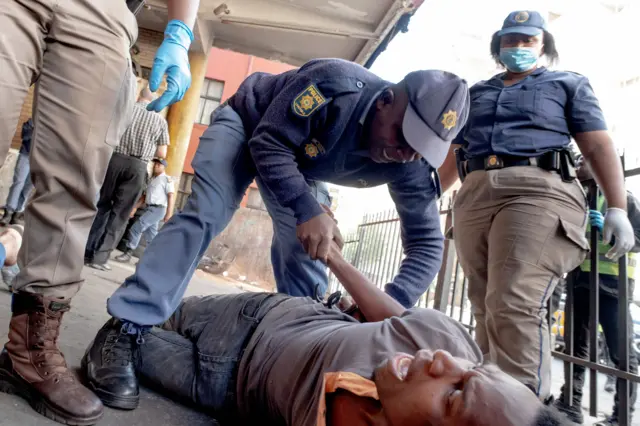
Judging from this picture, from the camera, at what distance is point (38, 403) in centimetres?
129

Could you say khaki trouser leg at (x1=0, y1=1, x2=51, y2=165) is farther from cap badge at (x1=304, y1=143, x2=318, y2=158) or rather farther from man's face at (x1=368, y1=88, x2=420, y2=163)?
man's face at (x1=368, y1=88, x2=420, y2=163)

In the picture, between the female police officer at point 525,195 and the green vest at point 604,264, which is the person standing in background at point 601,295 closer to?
the green vest at point 604,264

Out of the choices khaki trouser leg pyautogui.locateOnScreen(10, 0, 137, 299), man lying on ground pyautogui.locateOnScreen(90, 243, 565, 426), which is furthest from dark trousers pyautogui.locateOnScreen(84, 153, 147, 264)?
khaki trouser leg pyautogui.locateOnScreen(10, 0, 137, 299)

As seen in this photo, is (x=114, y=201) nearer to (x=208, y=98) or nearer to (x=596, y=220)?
(x=596, y=220)

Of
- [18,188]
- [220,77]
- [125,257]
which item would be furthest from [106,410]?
[220,77]

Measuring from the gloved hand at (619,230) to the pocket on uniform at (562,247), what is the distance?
1.12 feet

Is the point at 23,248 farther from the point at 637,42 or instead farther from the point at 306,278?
the point at 637,42

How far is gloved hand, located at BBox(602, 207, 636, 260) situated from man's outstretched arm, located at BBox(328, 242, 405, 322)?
139cm

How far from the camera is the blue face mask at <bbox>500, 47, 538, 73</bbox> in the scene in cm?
269

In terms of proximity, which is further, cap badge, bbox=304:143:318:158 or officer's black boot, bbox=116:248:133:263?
officer's black boot, bbox=116:248:133:263

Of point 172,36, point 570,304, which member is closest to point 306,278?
point 172,36

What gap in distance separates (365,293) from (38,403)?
110 centimetres

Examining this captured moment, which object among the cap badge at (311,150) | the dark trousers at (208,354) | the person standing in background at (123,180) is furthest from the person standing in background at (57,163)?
the person standing in background at (123,180)

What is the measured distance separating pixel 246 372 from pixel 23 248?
2.57 ft
